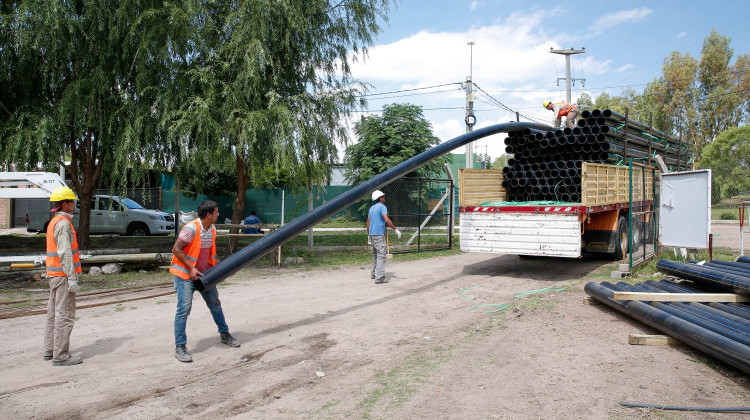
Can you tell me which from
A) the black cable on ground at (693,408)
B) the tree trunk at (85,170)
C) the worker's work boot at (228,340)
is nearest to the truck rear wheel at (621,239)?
the black cable on ground at (693,408)

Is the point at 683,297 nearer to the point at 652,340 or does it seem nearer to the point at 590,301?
the point at 652,340

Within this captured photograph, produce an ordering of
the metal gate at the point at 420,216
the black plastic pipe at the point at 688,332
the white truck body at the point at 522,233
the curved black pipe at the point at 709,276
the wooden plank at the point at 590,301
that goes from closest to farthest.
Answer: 1. the black plastic pipe at the point at 688,332
2. the curved black pipe at the point at 709,276
3. the wooden plank at the point at 590,301
4. the white truck body at the point at 522,233
5. the metal gate at the point at 420,216

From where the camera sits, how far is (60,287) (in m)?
5.28

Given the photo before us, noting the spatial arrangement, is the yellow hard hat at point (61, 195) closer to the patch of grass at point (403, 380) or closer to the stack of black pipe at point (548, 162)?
the patch of grass at point (403, 380)

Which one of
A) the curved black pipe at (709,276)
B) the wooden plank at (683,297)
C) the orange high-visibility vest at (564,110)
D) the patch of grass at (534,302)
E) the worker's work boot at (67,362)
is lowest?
the worker's work boot at (67,362)

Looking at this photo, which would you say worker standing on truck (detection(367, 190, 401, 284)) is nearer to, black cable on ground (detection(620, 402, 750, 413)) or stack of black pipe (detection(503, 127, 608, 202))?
stack of black pipe (detection(503, 127, 608, 202))

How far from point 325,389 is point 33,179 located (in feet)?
25.9

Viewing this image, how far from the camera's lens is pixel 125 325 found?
22.6 ft

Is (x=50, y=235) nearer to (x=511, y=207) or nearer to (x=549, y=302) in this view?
(x=549, y=302)

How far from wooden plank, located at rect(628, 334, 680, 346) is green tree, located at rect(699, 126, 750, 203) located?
32.4 meters

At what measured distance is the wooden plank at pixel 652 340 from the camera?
5574 millimetres

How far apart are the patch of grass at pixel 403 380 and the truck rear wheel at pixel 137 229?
17677 mm

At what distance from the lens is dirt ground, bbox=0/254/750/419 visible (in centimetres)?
418

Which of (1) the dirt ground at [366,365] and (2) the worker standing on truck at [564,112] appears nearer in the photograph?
(1) the dirt ground at [366,365]
